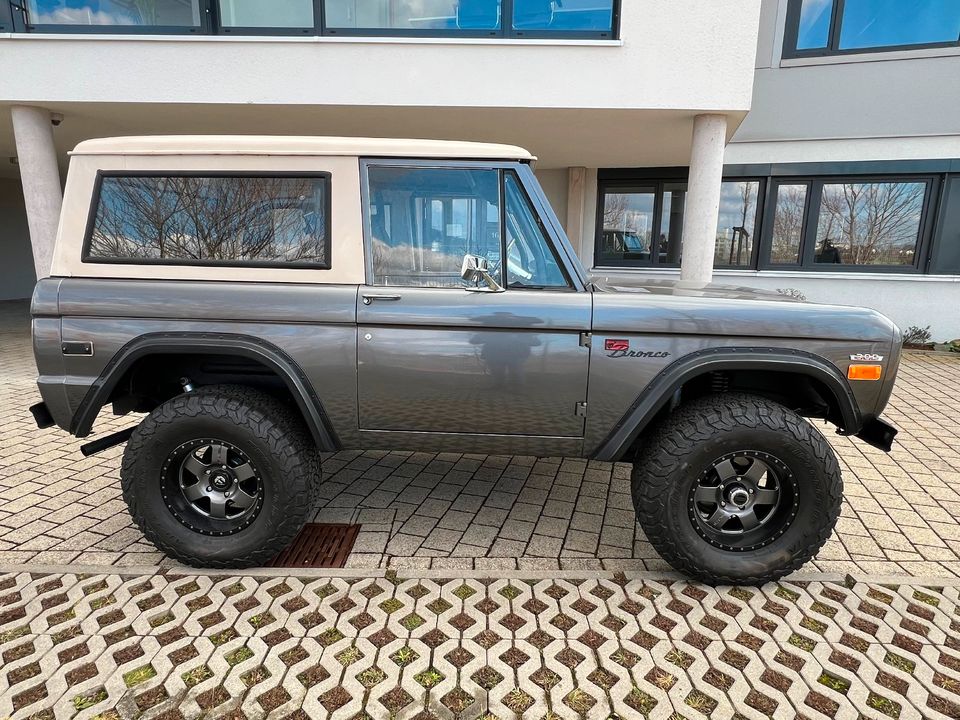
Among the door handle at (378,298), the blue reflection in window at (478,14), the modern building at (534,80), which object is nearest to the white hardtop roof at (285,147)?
the door handle at (378,298)

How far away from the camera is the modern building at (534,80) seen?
586 centimetres

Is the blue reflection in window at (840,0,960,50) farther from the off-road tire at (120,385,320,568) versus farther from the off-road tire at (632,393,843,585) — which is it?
the off-road tire at (120,385,320,568)

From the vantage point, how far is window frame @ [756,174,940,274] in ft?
29.3

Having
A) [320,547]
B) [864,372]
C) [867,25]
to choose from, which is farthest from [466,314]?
[867,25]

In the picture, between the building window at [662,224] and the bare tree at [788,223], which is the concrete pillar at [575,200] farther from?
the bare tree at [788,223]

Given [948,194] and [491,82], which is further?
[948,194]

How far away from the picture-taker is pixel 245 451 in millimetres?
2643

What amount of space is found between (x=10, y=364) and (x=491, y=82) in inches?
293

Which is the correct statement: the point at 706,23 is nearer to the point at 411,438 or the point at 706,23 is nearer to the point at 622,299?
the point at 622,299

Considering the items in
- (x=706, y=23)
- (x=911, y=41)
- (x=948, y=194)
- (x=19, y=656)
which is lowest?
(x=19, y=656)

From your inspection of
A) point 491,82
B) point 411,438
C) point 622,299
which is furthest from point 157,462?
point 491,82

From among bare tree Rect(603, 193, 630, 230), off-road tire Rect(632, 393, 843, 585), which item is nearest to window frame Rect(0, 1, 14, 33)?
off-road tire Rect(632, 393, 843, 585)

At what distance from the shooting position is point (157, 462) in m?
2.66

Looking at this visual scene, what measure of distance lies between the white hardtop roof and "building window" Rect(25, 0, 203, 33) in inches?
186
